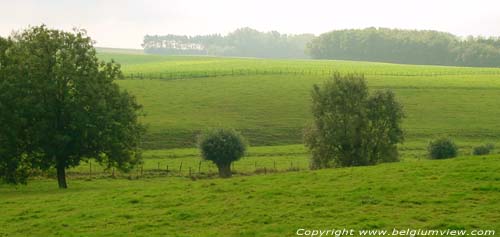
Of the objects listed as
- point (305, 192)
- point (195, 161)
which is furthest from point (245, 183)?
point (195, 161)

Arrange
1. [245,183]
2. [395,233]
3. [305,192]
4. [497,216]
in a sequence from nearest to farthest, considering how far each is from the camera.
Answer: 1. [395,233]
2. [497,216]
3. [305,192]
4. [245,183]

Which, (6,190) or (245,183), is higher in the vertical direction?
(245,183)

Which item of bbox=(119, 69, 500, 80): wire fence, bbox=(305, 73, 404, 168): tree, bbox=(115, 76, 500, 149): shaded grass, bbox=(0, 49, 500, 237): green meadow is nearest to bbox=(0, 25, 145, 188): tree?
bbox=(0, 49, 500, 237): green meadow

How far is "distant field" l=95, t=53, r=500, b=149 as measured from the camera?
88938 millimetres

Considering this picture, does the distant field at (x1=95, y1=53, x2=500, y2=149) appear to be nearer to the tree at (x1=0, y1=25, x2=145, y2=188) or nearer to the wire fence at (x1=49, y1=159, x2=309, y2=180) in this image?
the wire fence at (x1=49, y1=159, x2=309, y2=180)

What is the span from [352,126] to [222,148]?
1199 centimetres

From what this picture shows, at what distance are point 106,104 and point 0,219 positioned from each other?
18932 mm

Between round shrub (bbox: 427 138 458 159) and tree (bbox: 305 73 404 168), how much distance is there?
19.6 ft

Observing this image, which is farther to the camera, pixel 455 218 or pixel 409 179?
pixel 409 179

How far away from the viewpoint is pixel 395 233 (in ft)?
80.2

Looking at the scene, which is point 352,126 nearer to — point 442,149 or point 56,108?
point 442,149

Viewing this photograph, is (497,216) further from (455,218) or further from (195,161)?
(195,161)

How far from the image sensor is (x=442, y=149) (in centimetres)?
6297

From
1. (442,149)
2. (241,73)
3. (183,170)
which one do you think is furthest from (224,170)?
(241,73)
